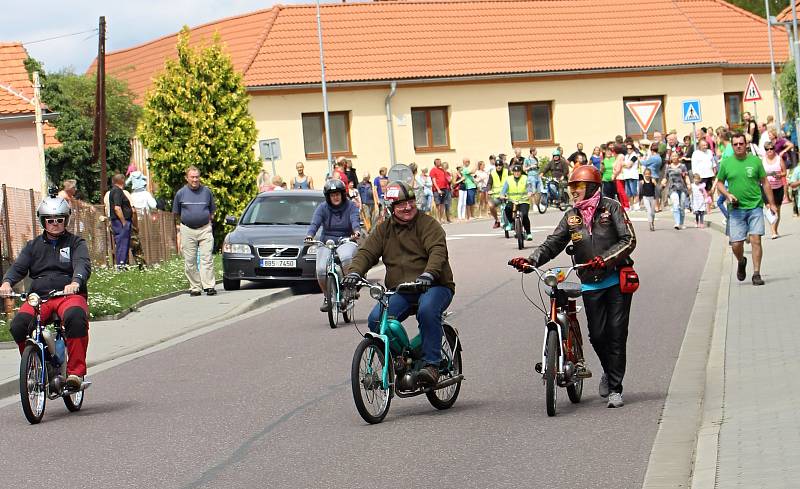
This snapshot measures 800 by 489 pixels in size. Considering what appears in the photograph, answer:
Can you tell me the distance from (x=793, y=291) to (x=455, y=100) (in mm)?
38302

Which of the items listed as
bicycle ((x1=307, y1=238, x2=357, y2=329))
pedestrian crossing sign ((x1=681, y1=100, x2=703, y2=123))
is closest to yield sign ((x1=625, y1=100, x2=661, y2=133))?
pedestrian crossing sign ((x1=681, y1=100, x2=703, y2=123))

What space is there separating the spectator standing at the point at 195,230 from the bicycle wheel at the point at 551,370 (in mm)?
12481

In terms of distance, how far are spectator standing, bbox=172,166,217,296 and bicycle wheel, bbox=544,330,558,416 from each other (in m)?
12.5

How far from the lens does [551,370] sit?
9742 mm

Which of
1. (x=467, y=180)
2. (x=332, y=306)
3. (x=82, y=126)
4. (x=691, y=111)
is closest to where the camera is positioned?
(x=332, y=306)

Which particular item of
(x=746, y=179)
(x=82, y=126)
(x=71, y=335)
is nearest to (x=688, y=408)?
(x=71, y=335)

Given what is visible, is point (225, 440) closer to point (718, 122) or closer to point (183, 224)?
point (183, 224)

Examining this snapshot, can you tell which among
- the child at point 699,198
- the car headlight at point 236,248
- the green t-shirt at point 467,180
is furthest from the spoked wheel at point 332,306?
the green t-shirt at point 467,180

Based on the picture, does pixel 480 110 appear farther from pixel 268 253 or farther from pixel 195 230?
pixel 195 230

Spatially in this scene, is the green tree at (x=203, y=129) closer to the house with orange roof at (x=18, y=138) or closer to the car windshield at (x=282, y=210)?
the house with orange roof at (x=18, y=138)

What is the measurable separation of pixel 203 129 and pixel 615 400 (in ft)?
80.0

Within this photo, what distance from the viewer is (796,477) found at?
709 centimetres

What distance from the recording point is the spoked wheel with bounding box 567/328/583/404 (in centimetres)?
1023

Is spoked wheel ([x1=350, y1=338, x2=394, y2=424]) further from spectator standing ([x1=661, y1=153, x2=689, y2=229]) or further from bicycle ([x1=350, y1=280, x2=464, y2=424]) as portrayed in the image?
spectator standing ([x1=661, y1=153, x2=689, y2=229])
